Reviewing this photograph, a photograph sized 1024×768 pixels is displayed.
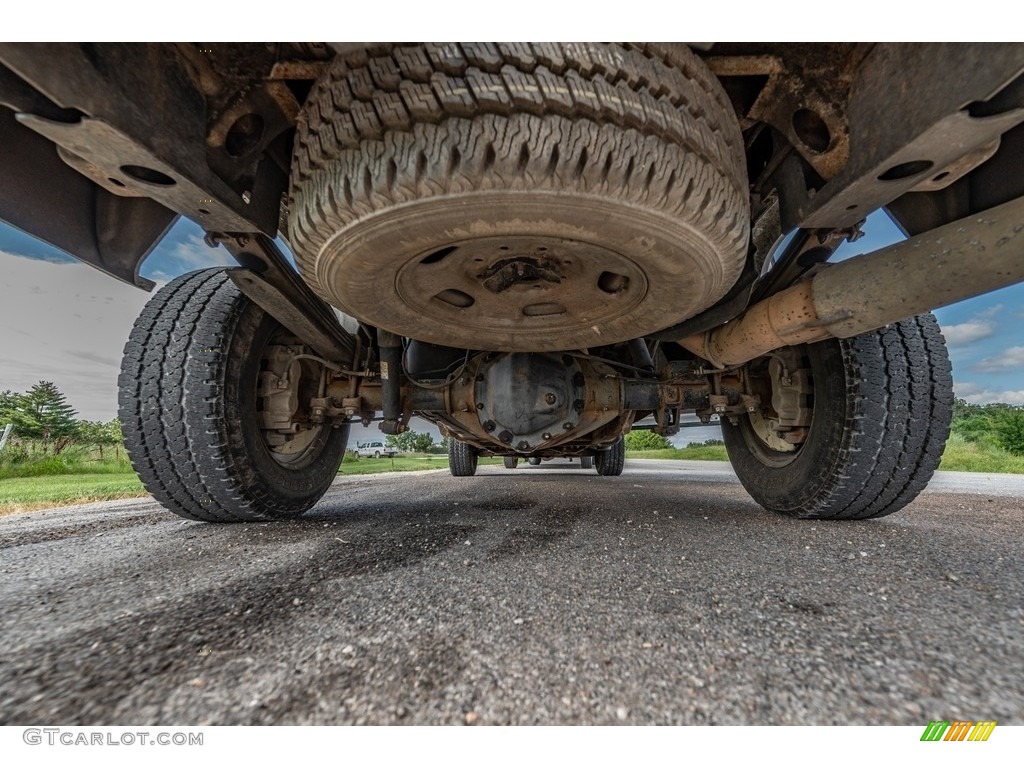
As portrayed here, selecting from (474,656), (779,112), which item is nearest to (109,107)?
(474,656)

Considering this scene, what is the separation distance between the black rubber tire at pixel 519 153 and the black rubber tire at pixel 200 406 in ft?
2.57

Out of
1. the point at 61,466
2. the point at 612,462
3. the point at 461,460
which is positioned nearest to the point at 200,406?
the point at 461,460

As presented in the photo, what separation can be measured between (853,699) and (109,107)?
1.23 meters

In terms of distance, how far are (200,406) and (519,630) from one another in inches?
50.7

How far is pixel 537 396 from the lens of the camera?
67.8 inches

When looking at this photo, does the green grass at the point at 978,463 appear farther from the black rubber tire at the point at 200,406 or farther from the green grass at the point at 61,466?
the green grass at the point at 61,466

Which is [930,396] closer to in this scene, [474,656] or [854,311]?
[854,311]

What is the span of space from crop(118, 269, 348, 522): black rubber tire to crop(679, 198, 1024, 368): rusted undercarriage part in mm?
1654

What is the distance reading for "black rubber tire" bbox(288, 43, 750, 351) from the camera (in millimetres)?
667

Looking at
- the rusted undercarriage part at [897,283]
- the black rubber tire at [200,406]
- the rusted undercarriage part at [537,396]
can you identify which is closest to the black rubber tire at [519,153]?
the rusted undercarriage part at [897,283]

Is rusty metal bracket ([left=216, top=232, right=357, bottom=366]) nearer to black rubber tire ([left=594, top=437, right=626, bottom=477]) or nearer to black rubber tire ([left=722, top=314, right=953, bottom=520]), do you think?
black rubber tire ([left=722, top=314, right=953, bottom=520])

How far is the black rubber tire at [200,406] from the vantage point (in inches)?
54.3

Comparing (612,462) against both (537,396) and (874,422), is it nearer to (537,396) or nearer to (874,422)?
(537,396)
